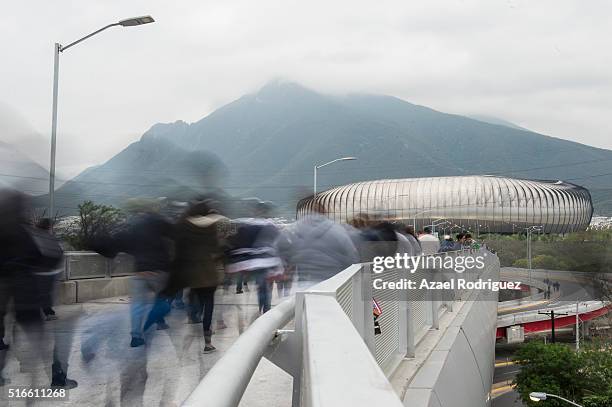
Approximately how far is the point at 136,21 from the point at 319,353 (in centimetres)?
1381

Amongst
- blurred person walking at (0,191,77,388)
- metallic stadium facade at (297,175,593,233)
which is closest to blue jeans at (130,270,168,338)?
blurred person walking at (0,191,77,388)

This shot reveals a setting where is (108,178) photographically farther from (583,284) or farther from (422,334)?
(583,284)

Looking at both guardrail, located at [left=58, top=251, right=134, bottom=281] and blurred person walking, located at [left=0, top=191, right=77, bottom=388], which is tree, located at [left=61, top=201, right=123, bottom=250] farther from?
guardrail, located at [left=58, top=251, right=134, bottom=281]

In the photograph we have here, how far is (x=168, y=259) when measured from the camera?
4633 millimetres

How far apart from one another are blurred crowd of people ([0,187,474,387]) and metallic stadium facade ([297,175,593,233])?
104318 mm

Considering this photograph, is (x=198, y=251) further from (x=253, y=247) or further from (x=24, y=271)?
(x=253, y=247)

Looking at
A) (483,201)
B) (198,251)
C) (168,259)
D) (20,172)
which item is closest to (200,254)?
(198,251)

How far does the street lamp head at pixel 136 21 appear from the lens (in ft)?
46.5

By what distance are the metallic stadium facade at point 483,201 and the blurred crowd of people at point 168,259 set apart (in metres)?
104

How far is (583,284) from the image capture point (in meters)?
36.0

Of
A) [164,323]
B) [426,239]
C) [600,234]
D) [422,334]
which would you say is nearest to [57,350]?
[164,323]

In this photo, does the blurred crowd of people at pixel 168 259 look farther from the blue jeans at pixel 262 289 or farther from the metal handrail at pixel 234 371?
the metal handrail at pixel 234 371

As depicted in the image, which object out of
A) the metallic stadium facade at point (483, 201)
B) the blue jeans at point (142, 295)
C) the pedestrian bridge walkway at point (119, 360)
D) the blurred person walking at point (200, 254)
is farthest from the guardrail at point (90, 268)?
the metallic stadium facade at point (483, 201)

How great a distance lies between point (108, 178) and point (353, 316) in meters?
1.93
